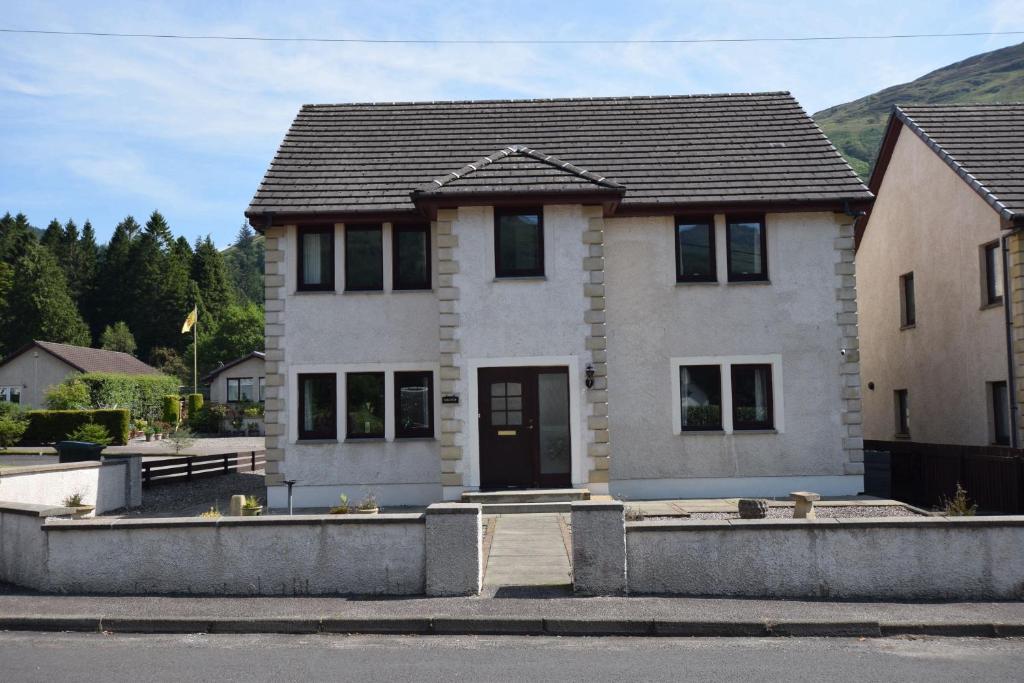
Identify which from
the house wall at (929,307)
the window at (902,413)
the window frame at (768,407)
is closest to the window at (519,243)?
the window frame at (768,407)

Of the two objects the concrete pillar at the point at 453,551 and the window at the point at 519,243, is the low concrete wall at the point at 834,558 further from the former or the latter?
the window at the point at 519,243

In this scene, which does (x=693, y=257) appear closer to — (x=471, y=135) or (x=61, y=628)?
(x=471, y=135)

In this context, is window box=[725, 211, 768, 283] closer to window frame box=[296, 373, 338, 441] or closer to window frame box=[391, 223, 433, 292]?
window frame box=[391, 223, 433, 292]

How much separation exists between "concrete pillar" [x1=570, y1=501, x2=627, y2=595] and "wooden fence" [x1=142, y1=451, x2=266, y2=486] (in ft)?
51.0

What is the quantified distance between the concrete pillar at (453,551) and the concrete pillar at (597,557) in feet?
3.46

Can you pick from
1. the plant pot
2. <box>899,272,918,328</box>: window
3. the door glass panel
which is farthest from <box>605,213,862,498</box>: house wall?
<box>899,272,918,328</box>: window

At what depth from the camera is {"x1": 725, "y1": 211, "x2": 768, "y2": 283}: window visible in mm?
18328

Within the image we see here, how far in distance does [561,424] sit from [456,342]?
243 centimetres

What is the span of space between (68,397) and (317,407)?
38001mm

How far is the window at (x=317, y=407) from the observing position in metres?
18.0

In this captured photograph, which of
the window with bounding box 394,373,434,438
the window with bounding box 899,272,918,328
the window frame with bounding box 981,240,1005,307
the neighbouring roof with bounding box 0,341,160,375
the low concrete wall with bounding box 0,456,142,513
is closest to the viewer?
the low concrete wall with bounding box 0,456,142,513

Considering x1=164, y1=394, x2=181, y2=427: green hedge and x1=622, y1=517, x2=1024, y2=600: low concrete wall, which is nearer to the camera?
x1=622, y1=517, x2=1024, y2=600: low concrete wall

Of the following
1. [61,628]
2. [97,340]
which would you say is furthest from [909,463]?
[97,340]

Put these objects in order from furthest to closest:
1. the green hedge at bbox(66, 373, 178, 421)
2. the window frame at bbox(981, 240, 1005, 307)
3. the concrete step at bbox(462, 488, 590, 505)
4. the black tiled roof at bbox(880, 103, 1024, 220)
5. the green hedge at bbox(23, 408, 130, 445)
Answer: the green hedge at bbox(66, 373, 178, 421) < the green hedge at bbox(23, 408, 130, 445) < the window frame at bbox(981, 240, 1005, 307) < the black tiled roof at bbox(880, 103, 1024, 220) < the concrete step at bbox(462, 488, 590, 505)
